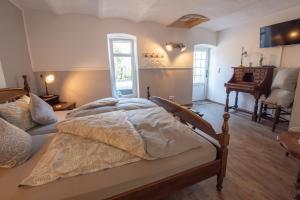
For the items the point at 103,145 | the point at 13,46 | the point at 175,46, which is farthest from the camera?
the point at 175,46

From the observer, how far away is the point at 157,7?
3.00 metres

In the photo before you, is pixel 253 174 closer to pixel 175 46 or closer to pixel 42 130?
pixel 42 130

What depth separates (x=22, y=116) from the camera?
68.7 inches

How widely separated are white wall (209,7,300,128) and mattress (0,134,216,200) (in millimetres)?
3446

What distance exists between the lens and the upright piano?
334 centimetres

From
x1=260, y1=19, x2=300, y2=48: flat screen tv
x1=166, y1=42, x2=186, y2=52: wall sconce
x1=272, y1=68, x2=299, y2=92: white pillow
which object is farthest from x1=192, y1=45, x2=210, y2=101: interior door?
x1=272, y1=68, x2=299, y2=92: white pillow

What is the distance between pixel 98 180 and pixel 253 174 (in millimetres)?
1841

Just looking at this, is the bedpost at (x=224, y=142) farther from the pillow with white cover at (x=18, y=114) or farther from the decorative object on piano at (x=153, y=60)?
the decorative object on piano at (x=153, y=60)

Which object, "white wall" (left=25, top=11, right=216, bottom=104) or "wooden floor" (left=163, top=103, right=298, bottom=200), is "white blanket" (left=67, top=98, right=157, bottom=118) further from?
"white wall" (left=25, top=11, right=216, bottom=104)

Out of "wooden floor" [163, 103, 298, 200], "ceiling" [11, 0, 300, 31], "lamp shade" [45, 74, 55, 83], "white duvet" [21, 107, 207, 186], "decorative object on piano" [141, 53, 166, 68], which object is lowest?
"wooden floor" [163, 103, 298, 200]

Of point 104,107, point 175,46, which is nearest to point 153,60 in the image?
point 175,46

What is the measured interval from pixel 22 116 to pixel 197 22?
4226mm

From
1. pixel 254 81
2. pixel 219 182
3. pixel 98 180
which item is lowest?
pixel 219 182

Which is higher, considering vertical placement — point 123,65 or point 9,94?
point 123,65
